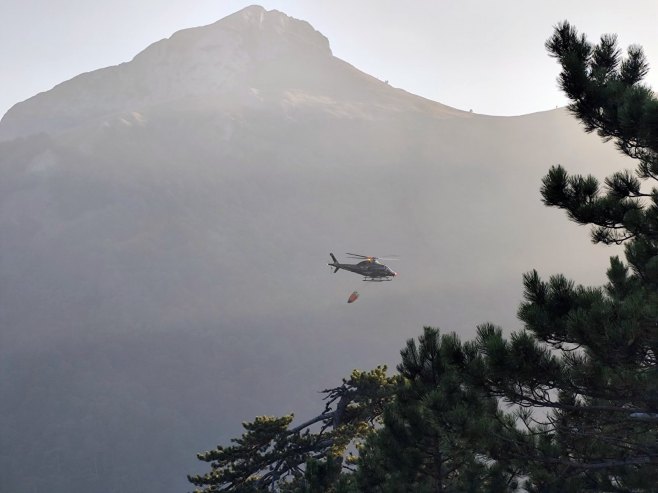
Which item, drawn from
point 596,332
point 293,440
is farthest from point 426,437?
point 293,440

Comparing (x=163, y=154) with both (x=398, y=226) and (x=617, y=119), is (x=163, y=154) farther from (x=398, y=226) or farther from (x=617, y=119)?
(x=617, y=119)

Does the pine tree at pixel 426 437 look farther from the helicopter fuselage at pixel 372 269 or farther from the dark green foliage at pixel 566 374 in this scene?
the helicopter fuselage at pixel 372 269

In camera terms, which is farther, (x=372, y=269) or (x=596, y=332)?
(x=372, y=269)

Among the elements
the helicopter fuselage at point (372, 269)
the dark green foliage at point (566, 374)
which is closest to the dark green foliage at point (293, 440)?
the dark green foliage at point (566, 374)

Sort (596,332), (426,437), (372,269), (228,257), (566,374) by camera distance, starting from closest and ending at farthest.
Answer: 1. (596,332)
2. (566,374)
3. (426,437)
4. (372,269)
5. (228,257)

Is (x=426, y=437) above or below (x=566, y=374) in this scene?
above

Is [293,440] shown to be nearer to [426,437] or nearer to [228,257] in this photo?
[426,437]

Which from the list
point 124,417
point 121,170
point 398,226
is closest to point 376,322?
point 398,226
